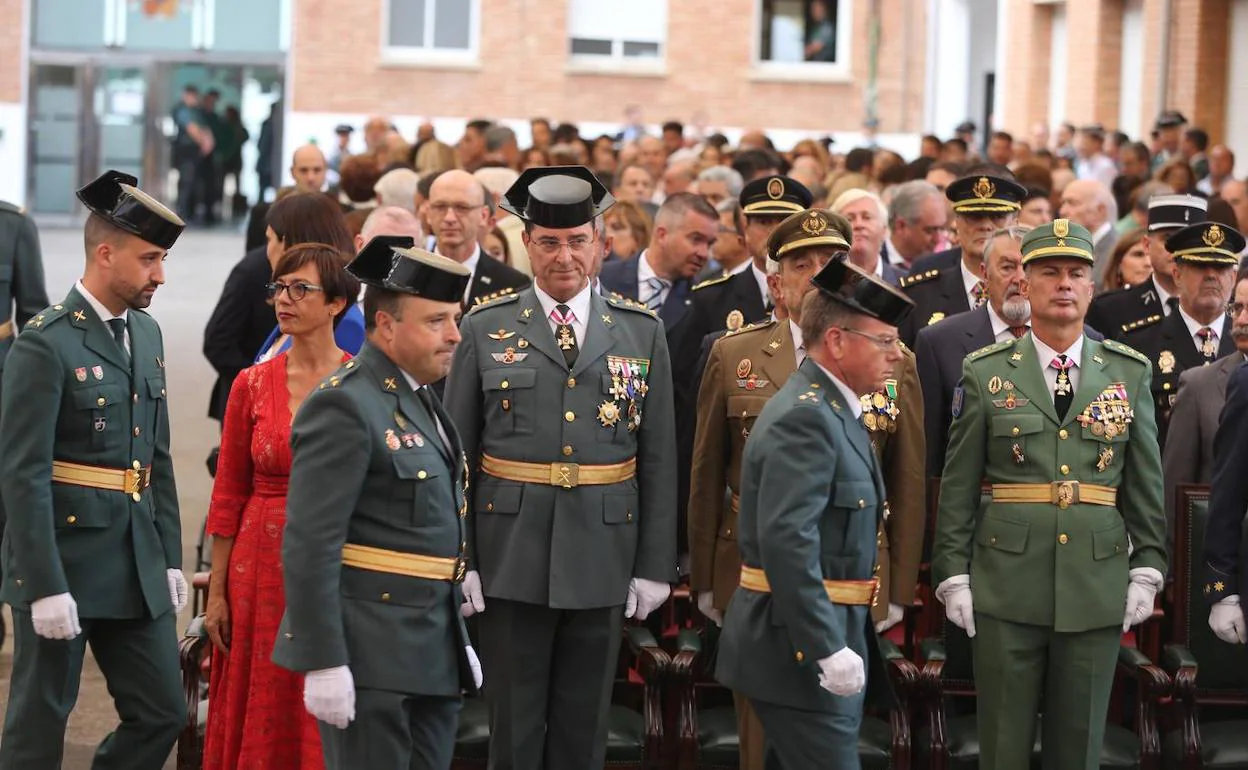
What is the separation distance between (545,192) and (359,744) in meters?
1.67

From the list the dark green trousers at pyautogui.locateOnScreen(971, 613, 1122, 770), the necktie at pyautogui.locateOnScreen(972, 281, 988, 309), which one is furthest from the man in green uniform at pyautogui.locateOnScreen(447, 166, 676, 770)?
the necktie at pyautogui.locateOnScreen(972, 281, 988, 309)

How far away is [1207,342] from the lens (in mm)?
6977

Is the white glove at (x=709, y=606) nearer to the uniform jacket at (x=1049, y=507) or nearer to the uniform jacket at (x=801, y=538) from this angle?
the uniform jacket at (x=1049, y=507)

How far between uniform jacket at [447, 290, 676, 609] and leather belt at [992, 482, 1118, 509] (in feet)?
3.00

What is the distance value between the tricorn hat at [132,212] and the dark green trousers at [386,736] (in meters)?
1.45

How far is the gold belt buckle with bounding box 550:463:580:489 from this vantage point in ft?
17.2

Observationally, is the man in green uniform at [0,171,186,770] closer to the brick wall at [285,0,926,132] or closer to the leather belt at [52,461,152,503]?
the leather belt at [52,461,152,503]

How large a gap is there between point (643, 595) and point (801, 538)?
0.99m

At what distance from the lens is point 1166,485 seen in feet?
20.8

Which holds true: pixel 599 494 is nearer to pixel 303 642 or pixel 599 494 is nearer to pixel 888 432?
pixel 888 432

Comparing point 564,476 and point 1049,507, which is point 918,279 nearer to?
point 1049,507

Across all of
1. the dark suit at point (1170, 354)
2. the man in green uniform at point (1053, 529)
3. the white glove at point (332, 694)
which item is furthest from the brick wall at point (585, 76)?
the white glove at point (332, 694)

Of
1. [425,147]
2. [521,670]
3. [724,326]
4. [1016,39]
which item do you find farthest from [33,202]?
[521,670]

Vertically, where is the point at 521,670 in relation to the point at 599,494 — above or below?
below
